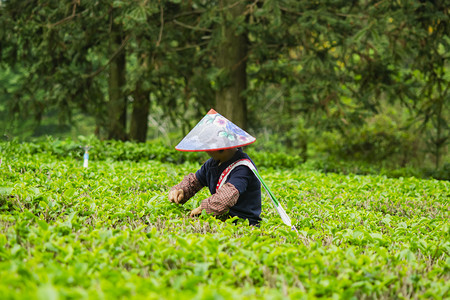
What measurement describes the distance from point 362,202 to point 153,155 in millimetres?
5075

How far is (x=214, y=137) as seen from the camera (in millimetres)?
3414

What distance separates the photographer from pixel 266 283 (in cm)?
223

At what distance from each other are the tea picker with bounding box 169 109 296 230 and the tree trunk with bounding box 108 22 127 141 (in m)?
8.56

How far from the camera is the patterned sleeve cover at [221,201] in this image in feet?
11.2

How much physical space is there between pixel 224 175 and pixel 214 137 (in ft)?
1.47

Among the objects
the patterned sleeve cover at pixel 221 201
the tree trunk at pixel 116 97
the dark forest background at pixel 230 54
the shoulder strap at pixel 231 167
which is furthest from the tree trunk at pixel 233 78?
the patterned sleeve cover at pixel 221 201

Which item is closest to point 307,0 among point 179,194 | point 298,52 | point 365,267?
point 298,52

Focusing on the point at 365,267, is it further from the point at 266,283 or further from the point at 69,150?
the point at 69,150

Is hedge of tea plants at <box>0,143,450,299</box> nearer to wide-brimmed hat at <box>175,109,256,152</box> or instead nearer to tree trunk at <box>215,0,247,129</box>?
wide-brimmed hat at <box>175,109,256,152</box>

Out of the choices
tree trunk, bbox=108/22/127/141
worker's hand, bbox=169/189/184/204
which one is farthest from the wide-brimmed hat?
tree trunk, bbox=108/22/127/141

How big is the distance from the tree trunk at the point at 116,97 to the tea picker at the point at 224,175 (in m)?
8.56

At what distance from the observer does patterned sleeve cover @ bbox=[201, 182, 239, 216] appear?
11.2 ft

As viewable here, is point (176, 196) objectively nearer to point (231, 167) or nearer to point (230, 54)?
point (231, 167)

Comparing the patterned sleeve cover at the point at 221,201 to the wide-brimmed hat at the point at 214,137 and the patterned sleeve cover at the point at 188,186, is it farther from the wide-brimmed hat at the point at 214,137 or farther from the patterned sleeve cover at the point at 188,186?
the patterned sleeve cover at the point at 188,186
